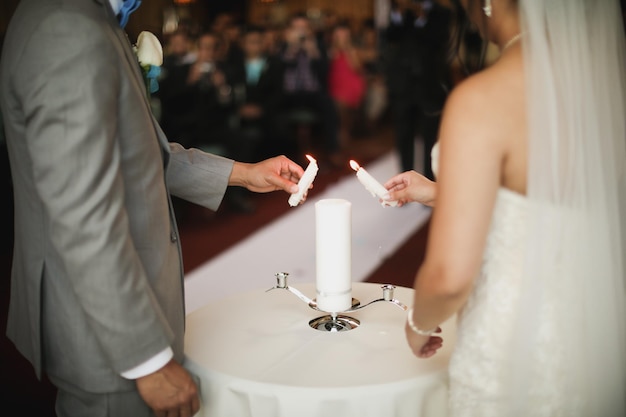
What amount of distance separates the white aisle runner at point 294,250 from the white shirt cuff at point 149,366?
107 inches

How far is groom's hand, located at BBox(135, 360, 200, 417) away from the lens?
1.36 meters

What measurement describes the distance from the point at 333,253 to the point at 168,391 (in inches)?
20.2

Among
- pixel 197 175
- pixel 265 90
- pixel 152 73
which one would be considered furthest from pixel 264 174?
pixel 265 90

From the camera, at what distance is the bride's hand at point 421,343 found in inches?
57.0

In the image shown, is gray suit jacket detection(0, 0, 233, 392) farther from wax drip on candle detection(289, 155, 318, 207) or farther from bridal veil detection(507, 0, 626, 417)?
bridal veil detection(507, 0, 626, 417)

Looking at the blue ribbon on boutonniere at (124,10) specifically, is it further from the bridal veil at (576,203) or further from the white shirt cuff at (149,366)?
the bridal veil at (576,203)

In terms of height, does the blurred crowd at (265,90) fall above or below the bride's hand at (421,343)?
below

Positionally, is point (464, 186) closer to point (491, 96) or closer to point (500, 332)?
point (491, 96)

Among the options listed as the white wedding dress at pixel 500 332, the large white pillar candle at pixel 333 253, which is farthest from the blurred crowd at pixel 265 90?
the white wedding dress at pixel 500 332

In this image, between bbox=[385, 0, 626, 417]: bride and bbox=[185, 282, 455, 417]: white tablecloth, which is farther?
bbox=[185, 282, 455, 417]: white tablecloth

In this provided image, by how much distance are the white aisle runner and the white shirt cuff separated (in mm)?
2716

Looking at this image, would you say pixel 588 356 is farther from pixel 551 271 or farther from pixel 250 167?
pixel 250 167

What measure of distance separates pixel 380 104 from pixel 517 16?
10485mm

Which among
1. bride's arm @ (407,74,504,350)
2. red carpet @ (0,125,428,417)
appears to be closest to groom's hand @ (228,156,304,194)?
bride's arm @ (407,74,504,350)
